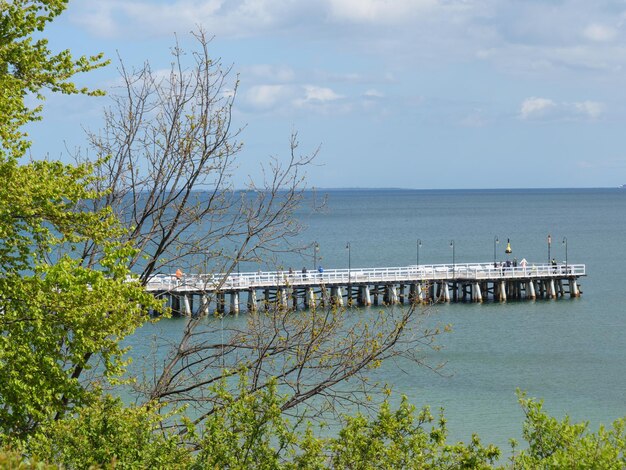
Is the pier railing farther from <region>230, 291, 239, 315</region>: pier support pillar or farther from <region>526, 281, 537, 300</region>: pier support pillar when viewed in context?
<region>230, 291, 239, 315</region>: pier support pillar

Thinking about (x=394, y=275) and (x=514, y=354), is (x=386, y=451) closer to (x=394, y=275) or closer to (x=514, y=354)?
(x=514, y=354)

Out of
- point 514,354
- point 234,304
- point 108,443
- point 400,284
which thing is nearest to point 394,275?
point 400,284

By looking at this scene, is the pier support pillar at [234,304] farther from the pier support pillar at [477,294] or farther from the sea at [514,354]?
the pier support pillar at [477,294]

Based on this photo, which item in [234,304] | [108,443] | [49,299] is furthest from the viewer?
[234,304]

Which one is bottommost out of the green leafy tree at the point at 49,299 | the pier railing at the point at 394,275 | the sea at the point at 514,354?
the sea at the point at 514,354

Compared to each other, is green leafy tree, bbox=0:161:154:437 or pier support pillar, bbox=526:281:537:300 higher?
green leafy tree, bbox=0:161:154:437

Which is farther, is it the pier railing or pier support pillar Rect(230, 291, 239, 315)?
pier support pillar Rect(230, 291, 239, 315)

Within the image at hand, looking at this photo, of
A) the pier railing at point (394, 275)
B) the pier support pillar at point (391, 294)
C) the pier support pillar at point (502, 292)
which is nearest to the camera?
the pier railing at point (394, 275)

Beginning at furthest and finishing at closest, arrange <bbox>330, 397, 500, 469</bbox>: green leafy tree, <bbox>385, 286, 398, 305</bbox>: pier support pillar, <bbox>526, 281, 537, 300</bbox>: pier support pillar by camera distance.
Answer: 1. <bbox>526, 281, 537, 300</bbox>: pier support pillar
2. <bbox>385, 286, 398, 305</bbox>: pier support pillar
3. <bbox>330, 397, 500, 469</bbox>: green leafy tree

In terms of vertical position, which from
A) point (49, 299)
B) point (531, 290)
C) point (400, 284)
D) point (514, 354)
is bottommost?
point (514, 354)

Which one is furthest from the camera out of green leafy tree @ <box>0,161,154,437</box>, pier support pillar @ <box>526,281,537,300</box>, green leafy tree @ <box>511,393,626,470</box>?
pier support pillar @ <box>526,281,537,300</box>

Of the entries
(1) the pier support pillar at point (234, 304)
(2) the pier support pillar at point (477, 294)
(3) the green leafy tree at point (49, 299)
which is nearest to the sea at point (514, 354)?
(2) the pier support pillar at point (477, 294)

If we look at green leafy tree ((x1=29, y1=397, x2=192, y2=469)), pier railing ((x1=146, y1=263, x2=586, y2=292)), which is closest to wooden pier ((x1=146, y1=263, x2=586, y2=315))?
pier railing ((x1=146, y1=263, x2=586, y2=292))

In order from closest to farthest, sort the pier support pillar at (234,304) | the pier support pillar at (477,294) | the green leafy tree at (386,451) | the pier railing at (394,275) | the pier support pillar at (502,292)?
1. the green leafy tree at (386,451)
2. the pier railing at (394,275)
3. the pier support pillar at (234,304)
4. the pier support pillar at (477,294)
5. the pier support pillar at (502,292)
